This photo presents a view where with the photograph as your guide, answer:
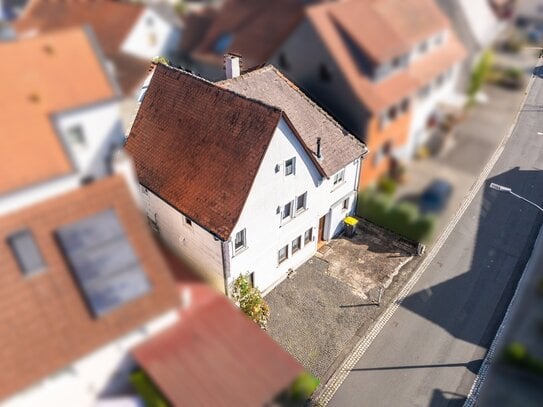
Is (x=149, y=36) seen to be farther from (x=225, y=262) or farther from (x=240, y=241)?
(x=240, y=241)

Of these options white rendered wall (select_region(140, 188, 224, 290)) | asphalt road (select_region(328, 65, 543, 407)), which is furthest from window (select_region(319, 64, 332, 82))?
white rendered wall (select_region(140, 188, 224, 290))

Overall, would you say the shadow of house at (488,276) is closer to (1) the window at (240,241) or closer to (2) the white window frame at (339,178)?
(2) the white window frame at (339,178)

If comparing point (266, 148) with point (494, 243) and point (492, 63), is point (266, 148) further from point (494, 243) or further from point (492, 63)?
point (494, 243)

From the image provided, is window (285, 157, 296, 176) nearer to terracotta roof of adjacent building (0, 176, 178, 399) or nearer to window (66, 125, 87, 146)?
terracotta roof of adjacent building (0, 176, 178, 399)

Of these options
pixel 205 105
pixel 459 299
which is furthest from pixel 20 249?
pixel 459 299

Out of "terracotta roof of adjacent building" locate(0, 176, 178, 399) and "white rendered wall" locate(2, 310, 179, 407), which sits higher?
"terracotta roof of adjacent building" locate(0, 176, 178, 399)

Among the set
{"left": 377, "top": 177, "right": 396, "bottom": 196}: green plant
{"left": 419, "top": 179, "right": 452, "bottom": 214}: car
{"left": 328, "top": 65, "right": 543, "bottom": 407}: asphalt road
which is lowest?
{"left": 328, "top": 65, "right": 543, "bottom": 407}: asphalt road

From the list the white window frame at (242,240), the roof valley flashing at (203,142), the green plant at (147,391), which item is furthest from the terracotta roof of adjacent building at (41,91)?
the white window frame at (242,240)
